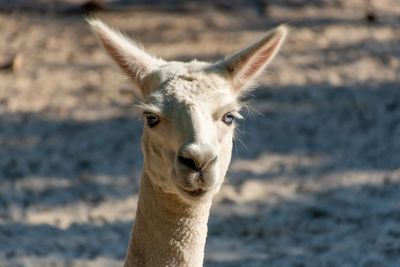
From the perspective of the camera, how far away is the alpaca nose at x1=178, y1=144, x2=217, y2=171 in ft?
14.8

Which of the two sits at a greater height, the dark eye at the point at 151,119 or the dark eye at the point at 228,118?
the dark eye at the point at 228,118

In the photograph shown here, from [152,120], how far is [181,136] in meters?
0.21

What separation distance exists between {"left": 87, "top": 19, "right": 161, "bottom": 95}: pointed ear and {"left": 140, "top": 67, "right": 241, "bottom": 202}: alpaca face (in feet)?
0.31

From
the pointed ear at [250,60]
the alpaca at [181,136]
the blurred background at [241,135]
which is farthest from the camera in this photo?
the blurred background at [241,135]

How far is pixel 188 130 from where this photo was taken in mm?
4648

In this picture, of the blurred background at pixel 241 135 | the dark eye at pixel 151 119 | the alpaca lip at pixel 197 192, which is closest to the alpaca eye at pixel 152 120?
the dark eye at pixel 151 119

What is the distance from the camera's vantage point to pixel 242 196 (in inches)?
350

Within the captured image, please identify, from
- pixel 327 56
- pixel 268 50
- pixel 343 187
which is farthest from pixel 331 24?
pixel 268 50

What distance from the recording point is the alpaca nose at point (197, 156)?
14.8 ft

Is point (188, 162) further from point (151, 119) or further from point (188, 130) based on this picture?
point (151, 119)

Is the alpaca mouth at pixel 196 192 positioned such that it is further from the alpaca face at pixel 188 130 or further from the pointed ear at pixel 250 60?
the pointed ear at pixel 250 60

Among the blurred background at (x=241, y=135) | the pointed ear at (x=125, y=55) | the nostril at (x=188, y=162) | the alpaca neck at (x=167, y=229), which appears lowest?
the alpaca neck at (x=167, y=229)

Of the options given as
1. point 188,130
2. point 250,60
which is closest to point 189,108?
point 188,130

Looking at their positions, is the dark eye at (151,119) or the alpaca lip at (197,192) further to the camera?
the dark eye at (151,119)
